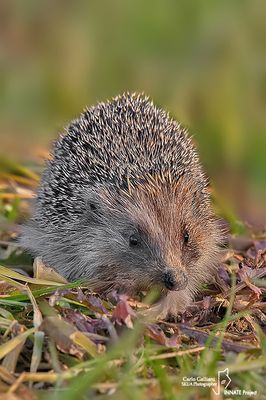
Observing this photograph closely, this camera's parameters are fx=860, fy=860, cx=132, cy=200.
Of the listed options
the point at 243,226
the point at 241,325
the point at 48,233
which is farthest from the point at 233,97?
the point at 241,325

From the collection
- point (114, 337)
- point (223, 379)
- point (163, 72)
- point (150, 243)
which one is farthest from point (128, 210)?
point (163, 72)

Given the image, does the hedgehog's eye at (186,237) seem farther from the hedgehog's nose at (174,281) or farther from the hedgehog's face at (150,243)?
the hedgehog's nose at (174,281)

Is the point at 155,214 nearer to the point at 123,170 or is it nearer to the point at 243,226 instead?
the point at 123,170

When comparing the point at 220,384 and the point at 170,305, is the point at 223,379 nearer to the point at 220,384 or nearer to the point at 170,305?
the point at 220,384

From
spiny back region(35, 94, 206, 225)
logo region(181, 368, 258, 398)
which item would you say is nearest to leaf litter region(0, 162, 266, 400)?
logo region(181, 368, 258, 398)

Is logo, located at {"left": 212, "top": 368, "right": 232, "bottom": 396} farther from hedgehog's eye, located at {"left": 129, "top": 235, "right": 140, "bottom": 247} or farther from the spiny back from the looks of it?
the spiny back

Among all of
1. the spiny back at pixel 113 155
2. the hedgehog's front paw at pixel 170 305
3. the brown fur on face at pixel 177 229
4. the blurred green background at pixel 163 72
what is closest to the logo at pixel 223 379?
the hedgehog's front paw at pixel 170 305
